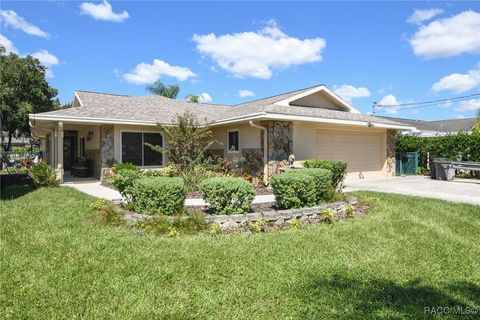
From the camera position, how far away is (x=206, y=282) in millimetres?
3779

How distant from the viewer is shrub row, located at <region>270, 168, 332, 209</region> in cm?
696

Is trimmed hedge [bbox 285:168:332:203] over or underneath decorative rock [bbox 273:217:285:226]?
over

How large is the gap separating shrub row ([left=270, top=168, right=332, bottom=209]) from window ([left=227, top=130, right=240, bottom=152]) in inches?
277

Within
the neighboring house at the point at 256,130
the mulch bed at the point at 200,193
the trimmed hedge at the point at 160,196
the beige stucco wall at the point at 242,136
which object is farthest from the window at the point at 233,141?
the trimmed hedge at the point at 160,196

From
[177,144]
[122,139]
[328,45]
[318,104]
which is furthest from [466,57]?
[122,139]

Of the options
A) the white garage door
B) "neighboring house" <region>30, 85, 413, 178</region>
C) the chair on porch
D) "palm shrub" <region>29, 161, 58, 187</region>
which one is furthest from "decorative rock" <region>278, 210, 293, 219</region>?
the chair on porch

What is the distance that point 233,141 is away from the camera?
575 inches

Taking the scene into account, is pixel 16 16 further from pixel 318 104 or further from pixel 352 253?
pixel 352 253

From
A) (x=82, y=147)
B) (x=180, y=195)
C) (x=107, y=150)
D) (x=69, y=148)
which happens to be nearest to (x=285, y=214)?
(x=180, y=195)

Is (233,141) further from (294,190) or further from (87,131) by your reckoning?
(87,131)

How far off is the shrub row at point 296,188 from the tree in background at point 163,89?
116 feet

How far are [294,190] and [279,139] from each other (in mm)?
5707

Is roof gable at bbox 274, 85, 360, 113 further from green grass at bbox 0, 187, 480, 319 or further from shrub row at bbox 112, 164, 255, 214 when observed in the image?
green grass at bbox 0, 187, 480, 319

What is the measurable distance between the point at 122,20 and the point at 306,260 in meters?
12.5
